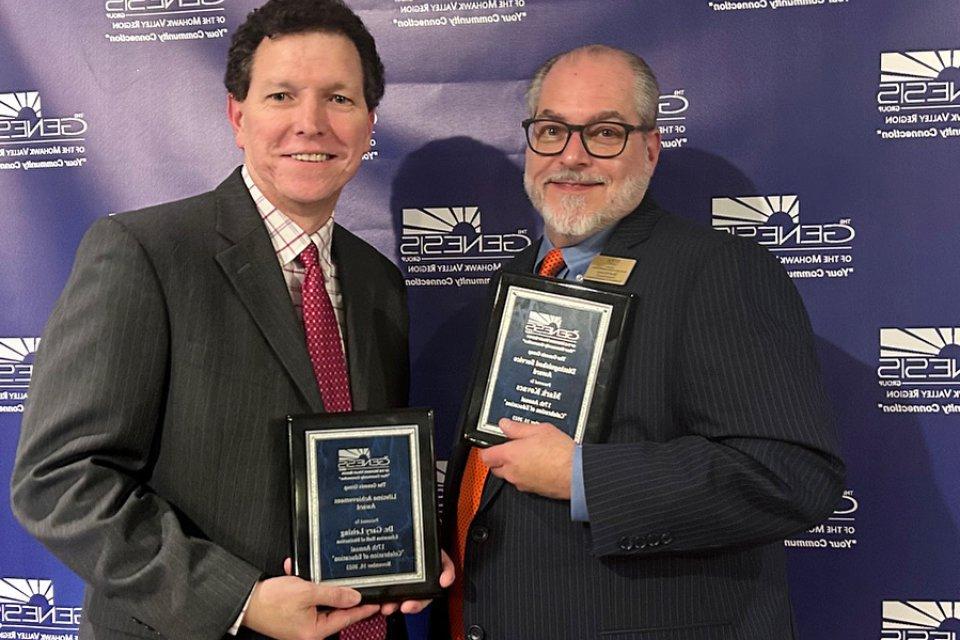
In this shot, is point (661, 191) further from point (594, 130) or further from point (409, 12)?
point (409, 12)

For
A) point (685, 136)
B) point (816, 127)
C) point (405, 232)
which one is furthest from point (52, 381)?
point (816, 127)

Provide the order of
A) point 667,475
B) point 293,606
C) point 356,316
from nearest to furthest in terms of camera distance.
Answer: point 293,606 → point 667,475 → point 356,316

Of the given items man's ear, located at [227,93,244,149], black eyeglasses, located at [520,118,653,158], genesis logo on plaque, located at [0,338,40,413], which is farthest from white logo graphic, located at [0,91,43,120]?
black eyeglasses, located at [520,118,653,158]

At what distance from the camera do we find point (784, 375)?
80.1 inches

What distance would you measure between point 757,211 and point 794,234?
0.44ft

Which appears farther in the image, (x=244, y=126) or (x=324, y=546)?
(x=244, y=126)

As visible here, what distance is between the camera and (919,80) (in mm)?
2875

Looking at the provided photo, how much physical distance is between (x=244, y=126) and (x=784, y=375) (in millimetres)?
1405

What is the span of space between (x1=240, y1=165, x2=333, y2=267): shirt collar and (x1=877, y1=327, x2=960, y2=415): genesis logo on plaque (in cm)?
180

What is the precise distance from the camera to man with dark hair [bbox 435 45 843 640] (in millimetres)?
2000

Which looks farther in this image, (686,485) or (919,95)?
(919,95)

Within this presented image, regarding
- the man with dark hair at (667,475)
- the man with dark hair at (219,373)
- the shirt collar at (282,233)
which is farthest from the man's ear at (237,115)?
the man with dark hair at (667,475)

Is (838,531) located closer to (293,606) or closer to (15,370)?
(293,606)

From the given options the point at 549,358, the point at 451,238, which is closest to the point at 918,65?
the point at 451,238
